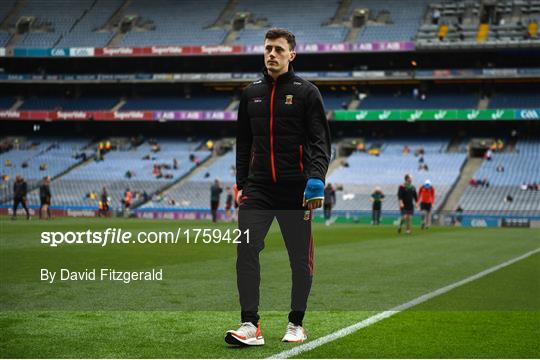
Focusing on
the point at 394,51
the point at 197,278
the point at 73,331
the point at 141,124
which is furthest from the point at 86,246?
the point at 141,124

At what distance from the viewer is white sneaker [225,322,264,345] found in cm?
646

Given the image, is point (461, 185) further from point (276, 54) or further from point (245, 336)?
point (245, 336)

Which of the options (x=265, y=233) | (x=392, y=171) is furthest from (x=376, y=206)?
(x=265, y=233)

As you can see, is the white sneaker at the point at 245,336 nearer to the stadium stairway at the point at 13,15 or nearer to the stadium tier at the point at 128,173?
the stadium tier at the point at 128,173

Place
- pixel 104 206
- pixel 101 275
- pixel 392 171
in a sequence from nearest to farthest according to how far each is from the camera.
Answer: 1. pixel 101 275
2. pixel 104 206
3. pixel 392 171

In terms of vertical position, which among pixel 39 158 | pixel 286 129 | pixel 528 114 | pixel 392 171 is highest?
pixel 528 114

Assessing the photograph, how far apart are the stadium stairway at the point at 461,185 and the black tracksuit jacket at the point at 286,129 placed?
A: 4000 centimetres

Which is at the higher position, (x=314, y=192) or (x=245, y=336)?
(x=314, y=192)

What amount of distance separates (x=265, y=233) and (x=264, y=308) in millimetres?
2660

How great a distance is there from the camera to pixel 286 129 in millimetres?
6746

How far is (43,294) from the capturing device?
1018cm

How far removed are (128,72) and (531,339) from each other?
2519 inches
